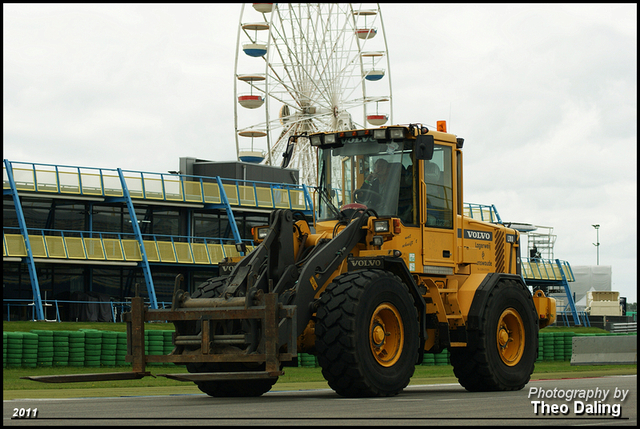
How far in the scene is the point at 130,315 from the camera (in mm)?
12055

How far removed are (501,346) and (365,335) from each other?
3.82 meters

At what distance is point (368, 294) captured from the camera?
11.6 metres

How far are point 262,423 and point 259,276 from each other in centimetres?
408

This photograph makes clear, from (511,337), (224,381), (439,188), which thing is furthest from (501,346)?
(224,381)

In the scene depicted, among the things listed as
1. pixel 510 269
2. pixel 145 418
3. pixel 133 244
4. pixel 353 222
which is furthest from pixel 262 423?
pixel 133 244

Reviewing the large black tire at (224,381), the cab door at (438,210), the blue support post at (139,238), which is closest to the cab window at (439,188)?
the cab door at (438,210)

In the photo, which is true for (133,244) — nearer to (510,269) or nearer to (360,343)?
(510,269)

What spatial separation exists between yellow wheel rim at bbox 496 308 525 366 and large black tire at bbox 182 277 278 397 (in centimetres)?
373

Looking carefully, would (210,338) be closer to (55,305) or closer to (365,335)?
(365,335)

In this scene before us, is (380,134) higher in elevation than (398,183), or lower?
higher

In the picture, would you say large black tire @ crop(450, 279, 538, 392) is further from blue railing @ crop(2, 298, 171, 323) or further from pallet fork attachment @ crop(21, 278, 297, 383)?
blue railing @ crop(2, 298, 171, 323)

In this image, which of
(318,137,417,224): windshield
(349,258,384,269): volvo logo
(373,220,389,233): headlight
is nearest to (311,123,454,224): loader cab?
(318,137,417,224): windshield

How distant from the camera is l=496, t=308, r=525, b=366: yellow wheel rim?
1457cm

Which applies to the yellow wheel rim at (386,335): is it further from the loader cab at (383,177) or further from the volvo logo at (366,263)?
the loader cab at (383,177)
